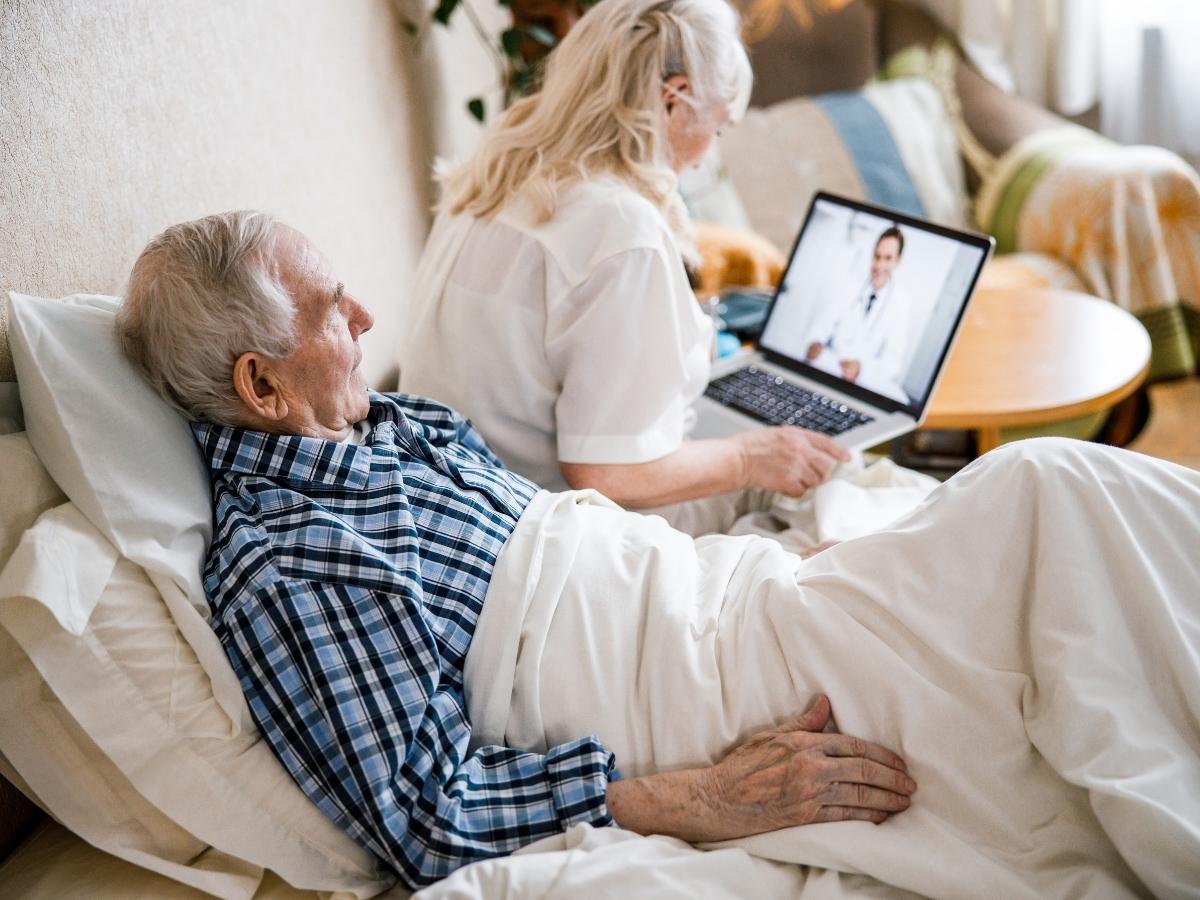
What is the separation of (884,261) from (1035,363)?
1.42 ft

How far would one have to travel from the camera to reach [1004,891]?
3.23ft

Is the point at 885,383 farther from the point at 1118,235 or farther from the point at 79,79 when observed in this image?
the point at 1118,235

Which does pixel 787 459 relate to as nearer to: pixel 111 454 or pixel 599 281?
pixel 599 281

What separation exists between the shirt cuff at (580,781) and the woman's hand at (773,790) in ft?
0.07

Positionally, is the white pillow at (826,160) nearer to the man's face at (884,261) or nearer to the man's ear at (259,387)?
the man's face at (884,261)

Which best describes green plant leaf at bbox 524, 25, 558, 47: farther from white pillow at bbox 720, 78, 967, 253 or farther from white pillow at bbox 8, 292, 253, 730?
white pillow at bbox 8, 292, 253, 730

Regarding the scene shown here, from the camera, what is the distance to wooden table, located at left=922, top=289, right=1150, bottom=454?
1.86 m

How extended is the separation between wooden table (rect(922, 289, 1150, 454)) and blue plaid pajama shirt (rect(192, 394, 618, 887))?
103 cm

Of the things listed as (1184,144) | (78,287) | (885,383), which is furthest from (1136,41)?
(78,287)

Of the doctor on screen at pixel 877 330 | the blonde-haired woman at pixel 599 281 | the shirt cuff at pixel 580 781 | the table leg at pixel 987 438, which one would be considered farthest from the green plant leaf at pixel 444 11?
the shirt cuff at pixel 580 781

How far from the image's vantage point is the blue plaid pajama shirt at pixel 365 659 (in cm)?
104

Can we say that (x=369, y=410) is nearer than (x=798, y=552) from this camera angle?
Yes

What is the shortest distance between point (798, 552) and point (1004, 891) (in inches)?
24.4

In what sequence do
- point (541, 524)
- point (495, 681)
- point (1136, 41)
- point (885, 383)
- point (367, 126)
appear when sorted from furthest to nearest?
1. point (1136, 41)
2. point (367, 126)
3. point (885, 383)
4. point (541, 524)
5. point (495, 681)
